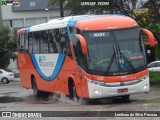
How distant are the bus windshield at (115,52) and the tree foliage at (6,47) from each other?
38.9 meters

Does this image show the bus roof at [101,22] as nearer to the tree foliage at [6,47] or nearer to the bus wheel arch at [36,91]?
the bus wheel arch at [36,91]

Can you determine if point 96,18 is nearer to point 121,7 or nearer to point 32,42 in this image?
point 32,42

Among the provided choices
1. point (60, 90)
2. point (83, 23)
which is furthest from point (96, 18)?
point (60, 90)

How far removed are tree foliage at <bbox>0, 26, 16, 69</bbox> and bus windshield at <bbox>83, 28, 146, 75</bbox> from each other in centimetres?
3887

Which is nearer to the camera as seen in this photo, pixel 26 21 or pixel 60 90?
pixel 60 90

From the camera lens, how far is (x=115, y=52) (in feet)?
59.5

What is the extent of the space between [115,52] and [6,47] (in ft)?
132

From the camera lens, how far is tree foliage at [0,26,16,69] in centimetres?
5656

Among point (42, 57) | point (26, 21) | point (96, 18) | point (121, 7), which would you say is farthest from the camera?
point (26, 21)

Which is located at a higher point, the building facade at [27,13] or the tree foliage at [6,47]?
the building facade at [27,13]

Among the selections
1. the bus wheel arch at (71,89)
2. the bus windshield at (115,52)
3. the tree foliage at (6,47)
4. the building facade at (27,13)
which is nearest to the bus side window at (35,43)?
the bus wheel arch at (71,89)

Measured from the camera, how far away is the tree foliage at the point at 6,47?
186 feet

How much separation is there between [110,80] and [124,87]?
578 mm

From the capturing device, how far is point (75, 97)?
19.5 meters
